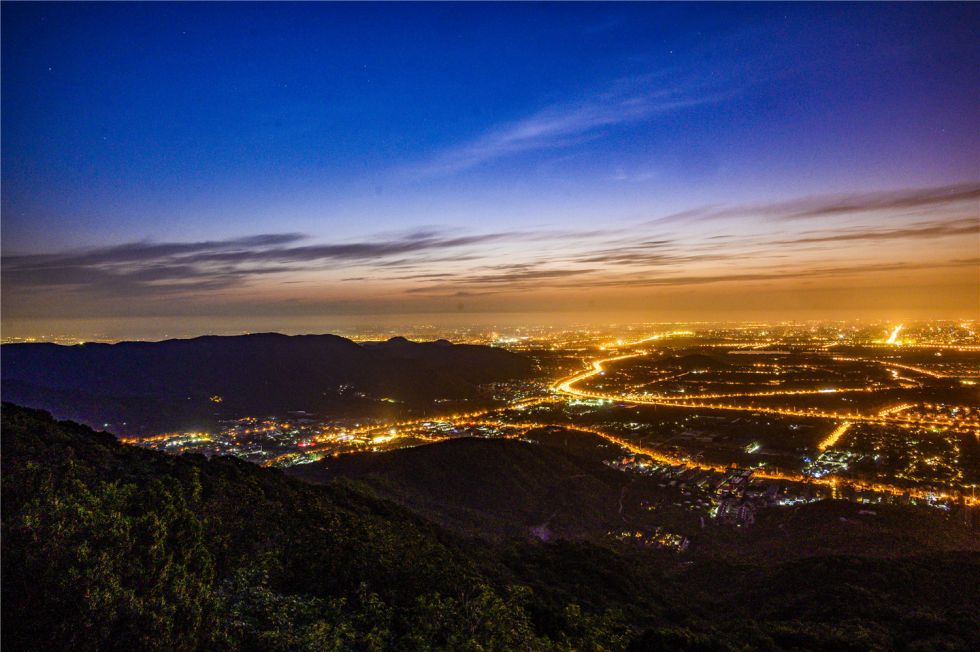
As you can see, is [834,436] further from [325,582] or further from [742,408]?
[325,582]

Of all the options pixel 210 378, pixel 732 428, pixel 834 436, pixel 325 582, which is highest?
pixel 210 378

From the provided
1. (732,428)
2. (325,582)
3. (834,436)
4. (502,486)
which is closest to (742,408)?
(732,428)

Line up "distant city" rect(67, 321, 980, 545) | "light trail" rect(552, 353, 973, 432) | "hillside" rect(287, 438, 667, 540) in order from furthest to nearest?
"light trail" rect(552, 353, 973, 432), "distant city" rect(67, 321, 980, 545), "hillside" rect(287, 438, 667, 540)

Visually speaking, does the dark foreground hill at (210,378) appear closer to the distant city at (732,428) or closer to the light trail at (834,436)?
the distant city at (732,428)

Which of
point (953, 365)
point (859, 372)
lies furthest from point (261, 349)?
point (953, 365)

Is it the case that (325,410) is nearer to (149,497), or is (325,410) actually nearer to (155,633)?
(149,497)

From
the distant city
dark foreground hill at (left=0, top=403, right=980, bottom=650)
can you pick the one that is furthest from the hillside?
dark foreground hill at (left=0, top=403, right=980, bottom=650)

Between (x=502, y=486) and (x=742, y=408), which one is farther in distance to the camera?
(x=742, y=408)

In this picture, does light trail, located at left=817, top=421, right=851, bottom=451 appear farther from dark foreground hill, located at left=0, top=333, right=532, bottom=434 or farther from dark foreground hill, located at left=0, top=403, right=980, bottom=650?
dark foreground hill, located at left=0, top=333, right=532, bottom=434
